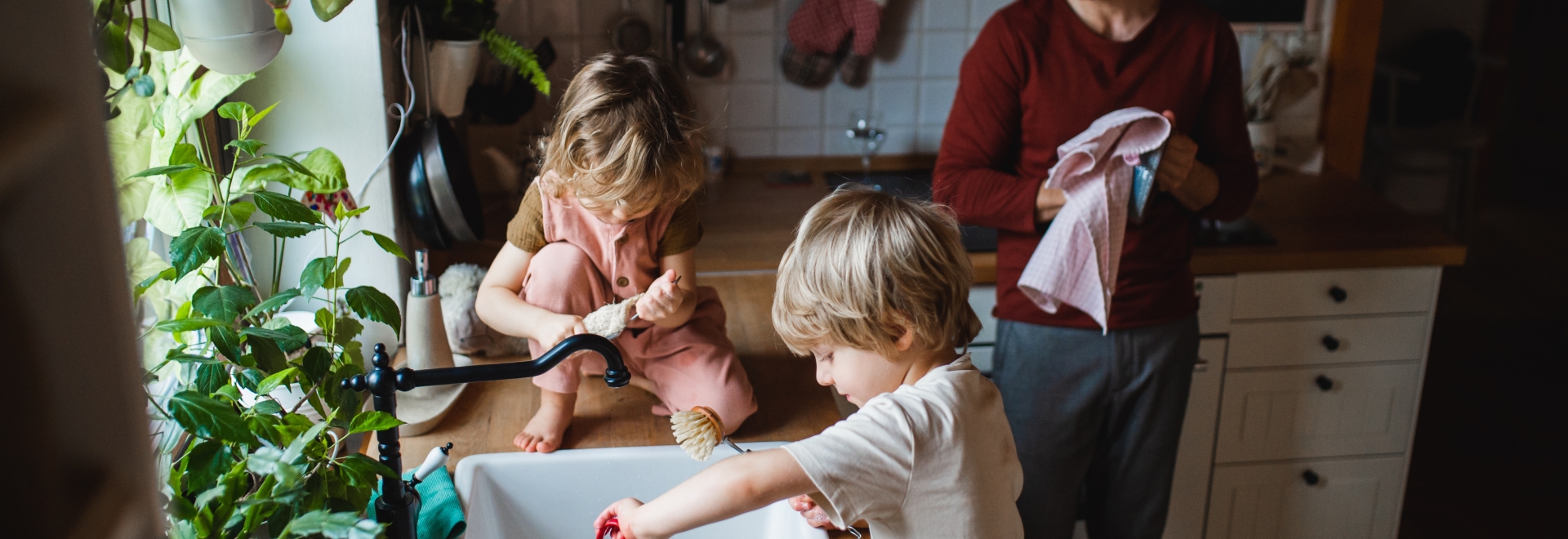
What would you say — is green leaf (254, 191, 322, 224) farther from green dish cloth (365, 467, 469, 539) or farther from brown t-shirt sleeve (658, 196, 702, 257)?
brown t-shirt sleeve (658, 196, 702, 257)

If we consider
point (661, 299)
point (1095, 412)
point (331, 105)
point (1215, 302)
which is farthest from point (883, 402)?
Answer: point (1215, 302)

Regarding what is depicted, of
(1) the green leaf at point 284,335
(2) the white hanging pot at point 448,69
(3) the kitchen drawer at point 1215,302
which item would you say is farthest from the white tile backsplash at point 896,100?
(1) the green leaf at point 284,335

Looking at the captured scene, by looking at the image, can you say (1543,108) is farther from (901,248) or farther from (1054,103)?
(901,248)

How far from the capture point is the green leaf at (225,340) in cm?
81

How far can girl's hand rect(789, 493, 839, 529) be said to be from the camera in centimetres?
104

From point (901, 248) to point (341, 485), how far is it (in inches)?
18.9

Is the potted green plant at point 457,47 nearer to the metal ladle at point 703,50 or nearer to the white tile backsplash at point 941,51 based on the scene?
the metal ladle at point 703,50

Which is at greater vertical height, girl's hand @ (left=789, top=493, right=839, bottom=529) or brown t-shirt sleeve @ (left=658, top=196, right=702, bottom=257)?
brown t-shirt sleeve @ (left=658, top=196, right=702, bottom=257)

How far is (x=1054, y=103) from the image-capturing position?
1.49 m

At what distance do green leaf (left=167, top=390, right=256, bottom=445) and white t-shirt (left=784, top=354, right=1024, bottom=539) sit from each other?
394mm

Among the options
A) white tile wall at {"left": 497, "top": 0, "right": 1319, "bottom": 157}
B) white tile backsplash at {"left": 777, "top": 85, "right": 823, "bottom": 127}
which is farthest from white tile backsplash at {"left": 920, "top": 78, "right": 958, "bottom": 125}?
white tile backsplash at {"left": 777, "top": 85, "right": 823, "bottom": 127}

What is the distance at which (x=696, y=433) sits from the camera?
98cm

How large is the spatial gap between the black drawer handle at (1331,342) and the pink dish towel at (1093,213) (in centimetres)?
74

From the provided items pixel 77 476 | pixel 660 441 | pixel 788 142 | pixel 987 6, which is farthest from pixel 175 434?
pixel 987 6
